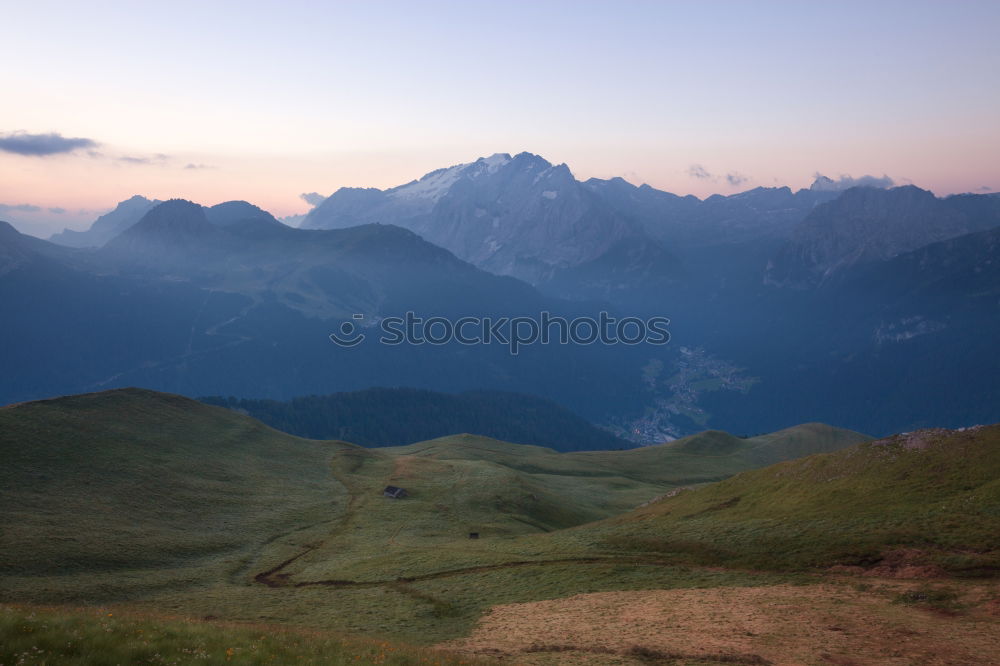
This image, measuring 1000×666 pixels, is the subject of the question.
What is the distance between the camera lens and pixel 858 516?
62062 mm

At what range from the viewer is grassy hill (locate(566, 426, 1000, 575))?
53.8m

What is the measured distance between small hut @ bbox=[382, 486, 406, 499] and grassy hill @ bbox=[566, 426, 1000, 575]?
44.4 m

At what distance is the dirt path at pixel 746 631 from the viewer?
38.6 m

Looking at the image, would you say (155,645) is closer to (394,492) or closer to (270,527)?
(270,527)

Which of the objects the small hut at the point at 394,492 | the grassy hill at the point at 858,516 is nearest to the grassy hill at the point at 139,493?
the small hut at the point at 394,492

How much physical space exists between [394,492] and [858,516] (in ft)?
258

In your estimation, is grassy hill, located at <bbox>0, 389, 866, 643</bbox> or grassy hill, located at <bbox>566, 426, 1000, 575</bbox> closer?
grassy hill, located at <bbox>566, 426, 1000, 575</bbox>

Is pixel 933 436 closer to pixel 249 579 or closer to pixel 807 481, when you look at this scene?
pixel 807 481

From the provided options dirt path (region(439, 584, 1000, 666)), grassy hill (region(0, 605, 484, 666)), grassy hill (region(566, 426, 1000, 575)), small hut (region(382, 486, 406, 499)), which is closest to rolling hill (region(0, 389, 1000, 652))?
grassy hill (region(566, 426, 1000, 575))

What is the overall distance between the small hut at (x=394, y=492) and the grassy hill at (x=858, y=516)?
146ft

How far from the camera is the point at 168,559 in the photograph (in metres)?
75.1

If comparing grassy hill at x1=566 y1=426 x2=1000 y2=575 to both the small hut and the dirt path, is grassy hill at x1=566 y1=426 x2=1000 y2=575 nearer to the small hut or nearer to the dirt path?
the dirt path

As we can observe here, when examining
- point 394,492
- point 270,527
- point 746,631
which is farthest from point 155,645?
point 394,492

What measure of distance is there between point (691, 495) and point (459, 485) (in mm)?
51107
